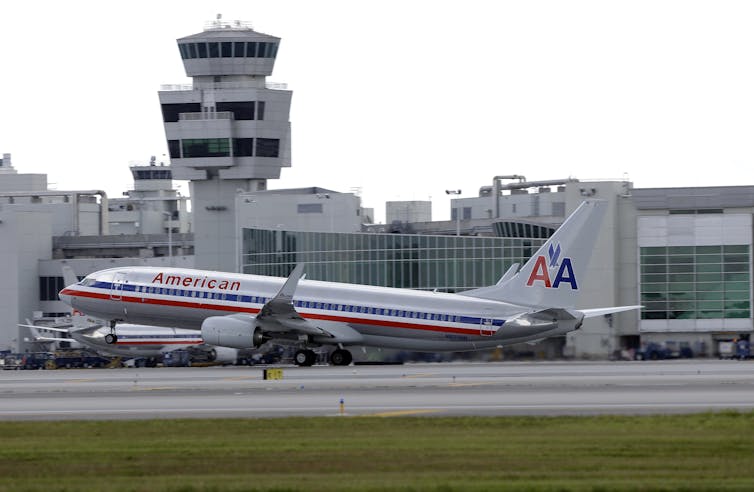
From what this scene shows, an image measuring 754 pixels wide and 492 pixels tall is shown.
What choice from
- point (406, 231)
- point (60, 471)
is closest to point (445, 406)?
point (60, 471)

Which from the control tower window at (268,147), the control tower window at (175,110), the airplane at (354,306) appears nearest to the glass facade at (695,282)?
the airplane at (354,306)

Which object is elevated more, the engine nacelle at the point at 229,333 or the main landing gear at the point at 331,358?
the engine nacelle at the point at 229,333

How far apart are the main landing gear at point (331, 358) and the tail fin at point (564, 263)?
10.8m

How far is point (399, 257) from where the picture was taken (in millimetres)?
102688

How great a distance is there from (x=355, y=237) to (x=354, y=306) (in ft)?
119

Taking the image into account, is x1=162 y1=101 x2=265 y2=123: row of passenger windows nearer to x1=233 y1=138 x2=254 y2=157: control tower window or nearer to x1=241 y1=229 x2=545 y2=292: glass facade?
x1=233 y1=138 x2=254 y2=157: control tower window

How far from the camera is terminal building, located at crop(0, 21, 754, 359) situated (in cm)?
9412

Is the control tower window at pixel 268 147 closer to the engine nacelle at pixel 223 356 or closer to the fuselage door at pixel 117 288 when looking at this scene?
the engine nacelle at pixel 223 356

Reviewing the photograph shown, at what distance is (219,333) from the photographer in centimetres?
6650

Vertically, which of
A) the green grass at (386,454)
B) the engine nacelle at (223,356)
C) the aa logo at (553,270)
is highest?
the aa logo at (553,270)

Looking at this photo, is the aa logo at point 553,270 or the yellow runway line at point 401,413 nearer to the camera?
the yellow runway line at point 401,413

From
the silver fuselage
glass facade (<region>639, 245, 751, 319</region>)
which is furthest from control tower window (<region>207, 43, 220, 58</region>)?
the silver fuselage

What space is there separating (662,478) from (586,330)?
2676 inches

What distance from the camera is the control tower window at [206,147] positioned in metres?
122
